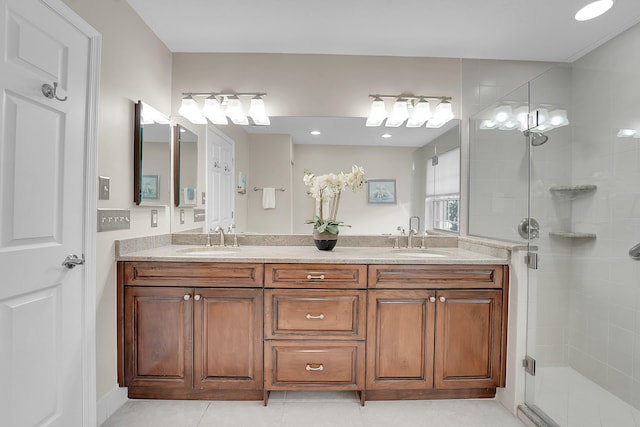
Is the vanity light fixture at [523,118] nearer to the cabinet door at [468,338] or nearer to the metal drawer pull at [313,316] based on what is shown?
the cabinet door at [468,338]

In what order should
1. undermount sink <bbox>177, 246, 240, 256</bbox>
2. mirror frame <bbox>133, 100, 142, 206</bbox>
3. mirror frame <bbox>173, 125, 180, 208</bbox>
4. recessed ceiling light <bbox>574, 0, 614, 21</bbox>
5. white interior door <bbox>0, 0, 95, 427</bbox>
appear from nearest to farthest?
white interior door <bbox>0, 0, 95, 427</bbox>
recessed ceiling light <bbox>574, 0, 614, 21</bbox>
mirror frame <bbox>133, 100, 142, 206</bbox>
undermount sink <bbox>177, 246, 240, 256</bbox>
mirror frame <bbox>173, 125, 180, 208</bbox>

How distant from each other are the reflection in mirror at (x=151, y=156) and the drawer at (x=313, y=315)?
102 cm

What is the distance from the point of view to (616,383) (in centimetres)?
161

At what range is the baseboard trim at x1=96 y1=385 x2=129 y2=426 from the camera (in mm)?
1769

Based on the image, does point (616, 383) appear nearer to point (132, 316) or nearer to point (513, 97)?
point (513, 97)

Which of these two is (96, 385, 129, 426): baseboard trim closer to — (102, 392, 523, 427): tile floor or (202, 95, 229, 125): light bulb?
(102, 392, 523, 427): tile floor

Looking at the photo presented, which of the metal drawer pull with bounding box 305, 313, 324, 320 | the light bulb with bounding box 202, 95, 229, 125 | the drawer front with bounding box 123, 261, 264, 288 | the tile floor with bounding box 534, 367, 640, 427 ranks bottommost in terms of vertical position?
the tile floor with bounding box 534, 367, 640, 427

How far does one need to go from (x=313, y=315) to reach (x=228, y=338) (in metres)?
0.50

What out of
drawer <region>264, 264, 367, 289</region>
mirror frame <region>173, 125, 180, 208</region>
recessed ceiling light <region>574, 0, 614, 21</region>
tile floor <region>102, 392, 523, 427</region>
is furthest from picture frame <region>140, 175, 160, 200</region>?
recessed ceiling light <region>574, 0, 614, 21</region>

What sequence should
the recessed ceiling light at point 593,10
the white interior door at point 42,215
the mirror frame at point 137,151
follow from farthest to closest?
1. the mirror frame at point 137,151
2. the recessed ceiling light at point 593,10
3. the white interior door at point 42,215

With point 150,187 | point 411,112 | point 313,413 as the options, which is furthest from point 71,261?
point 411,112

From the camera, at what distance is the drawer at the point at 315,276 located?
6.21 ft

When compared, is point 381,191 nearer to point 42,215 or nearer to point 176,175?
point 176,175

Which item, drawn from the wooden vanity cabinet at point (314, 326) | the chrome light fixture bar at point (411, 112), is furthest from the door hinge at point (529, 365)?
the chrome light fixture bar at point (411, 112)
